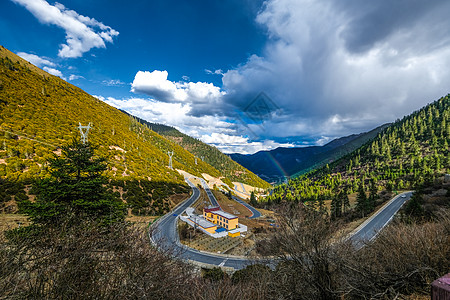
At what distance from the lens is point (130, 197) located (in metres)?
43.2

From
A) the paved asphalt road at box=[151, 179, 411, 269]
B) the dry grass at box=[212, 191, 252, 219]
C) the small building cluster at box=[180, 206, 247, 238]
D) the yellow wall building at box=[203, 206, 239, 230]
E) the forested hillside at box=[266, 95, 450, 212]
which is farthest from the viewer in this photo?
the forested hillside at box=[266, 95, 450, 212]

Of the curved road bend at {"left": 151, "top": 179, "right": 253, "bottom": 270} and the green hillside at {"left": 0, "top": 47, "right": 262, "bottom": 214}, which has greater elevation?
the green hillside at {"left": 0, "top": 47, "right": 262, "bottom": 214}

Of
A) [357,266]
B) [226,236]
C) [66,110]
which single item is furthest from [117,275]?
[66,110]

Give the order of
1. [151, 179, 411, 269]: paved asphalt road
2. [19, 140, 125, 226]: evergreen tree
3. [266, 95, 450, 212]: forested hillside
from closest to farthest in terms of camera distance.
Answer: [19, 140, 125, 226]: evergreen tree, [151, 179, 411, 269]: paved asphalt road, [266, 95, 450, 212]: forested hillside

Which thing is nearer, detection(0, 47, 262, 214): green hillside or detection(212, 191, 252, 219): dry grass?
detection(0, 47, 262, 214): green hillside

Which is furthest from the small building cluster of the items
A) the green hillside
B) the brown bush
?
the brown bush

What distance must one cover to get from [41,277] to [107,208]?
13.2 m

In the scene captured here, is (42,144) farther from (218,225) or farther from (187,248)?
(218,225)

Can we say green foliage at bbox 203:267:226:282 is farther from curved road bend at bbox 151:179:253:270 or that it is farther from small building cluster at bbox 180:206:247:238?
small building cluster at bbox 180:206:247:238

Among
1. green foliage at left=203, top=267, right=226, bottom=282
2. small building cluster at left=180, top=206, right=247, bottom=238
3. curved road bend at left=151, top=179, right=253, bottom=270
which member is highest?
green foliage at left=203, top=267, right=226, bottom=282

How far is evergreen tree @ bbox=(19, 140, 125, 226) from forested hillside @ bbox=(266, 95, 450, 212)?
222ft

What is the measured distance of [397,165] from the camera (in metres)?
121

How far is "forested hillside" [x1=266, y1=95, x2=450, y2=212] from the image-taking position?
9350cm

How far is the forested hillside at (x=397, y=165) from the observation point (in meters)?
93.5
